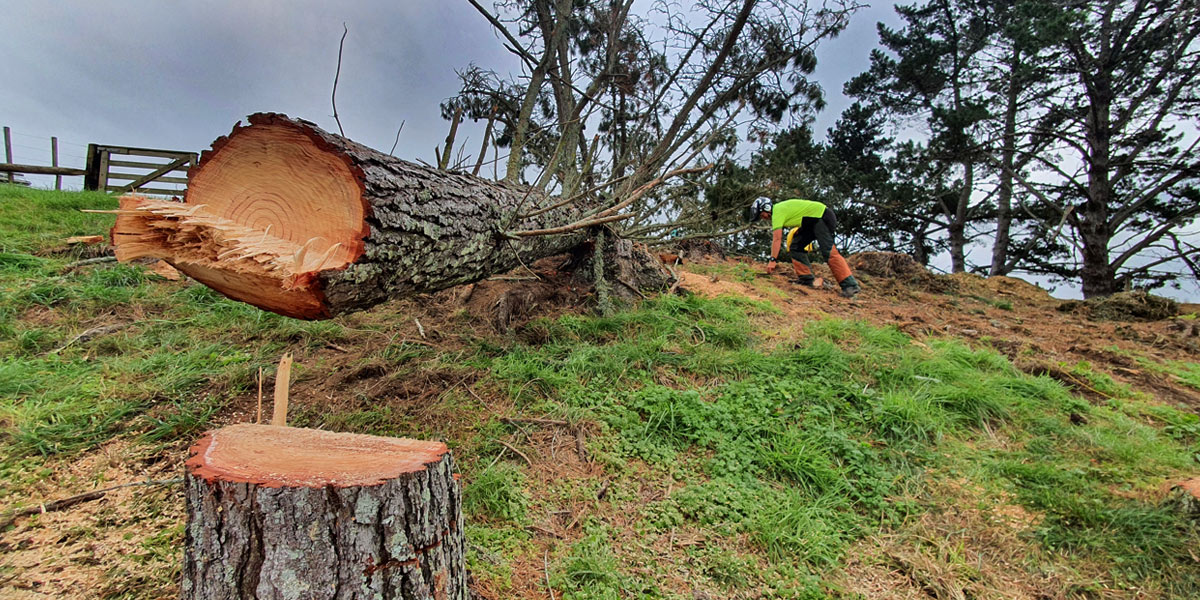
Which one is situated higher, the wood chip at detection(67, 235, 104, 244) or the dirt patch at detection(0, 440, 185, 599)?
the wood chip at detection(67, 235, 104, 244)

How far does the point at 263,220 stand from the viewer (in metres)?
1.74

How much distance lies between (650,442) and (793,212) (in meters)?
4.91

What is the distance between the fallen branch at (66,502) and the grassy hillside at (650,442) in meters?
0.04

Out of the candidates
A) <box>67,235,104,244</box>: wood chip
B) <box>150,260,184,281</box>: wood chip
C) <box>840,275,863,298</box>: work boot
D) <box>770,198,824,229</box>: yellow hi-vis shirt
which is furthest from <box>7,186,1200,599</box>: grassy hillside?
<box>770,198,824,229</box>: yellow hi-vis shirt

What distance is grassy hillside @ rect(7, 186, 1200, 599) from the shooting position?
177 cm

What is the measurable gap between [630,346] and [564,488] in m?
1.30

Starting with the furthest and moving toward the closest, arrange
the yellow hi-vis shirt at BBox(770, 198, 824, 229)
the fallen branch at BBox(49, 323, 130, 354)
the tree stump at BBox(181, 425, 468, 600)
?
the yellow hi-vis shirt at BBox(770, 198, 824, 229) < the fallen branch at BBox(49, 323, 130, 354) < the tree stump at BBox(181, 425, 468, 600)

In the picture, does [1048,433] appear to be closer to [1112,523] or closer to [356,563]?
[1112,523]

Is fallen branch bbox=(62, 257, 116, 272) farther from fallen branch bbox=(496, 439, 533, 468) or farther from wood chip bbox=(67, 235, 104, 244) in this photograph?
fallen branch bbox=(496, 439, 533, 468)

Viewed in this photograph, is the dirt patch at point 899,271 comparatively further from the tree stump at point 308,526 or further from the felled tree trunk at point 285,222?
the tree stump at point 308,526

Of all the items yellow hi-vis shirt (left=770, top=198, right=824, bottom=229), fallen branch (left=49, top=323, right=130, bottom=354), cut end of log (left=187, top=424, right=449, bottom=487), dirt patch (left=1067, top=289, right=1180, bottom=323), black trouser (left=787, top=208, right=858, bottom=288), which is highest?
yellow hi-vis shirt (left=770, top=198, right=824, bottom=229)

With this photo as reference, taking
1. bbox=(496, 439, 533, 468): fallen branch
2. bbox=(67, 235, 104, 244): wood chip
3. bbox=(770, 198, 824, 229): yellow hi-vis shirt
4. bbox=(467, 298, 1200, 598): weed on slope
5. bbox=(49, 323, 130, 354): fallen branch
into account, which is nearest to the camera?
bbox=(467, 298, 1200, 598): weed on slope

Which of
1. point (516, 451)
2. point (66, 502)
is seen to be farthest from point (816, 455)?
point (66, 502)

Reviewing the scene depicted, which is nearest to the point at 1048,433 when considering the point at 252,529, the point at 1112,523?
the point at 1112,523
